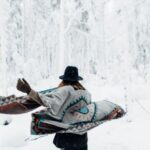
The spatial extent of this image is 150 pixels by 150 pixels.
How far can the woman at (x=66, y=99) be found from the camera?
14.7 ft

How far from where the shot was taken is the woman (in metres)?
4.48

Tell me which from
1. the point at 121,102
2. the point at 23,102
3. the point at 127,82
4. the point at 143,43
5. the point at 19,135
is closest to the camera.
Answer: the point at 23,102

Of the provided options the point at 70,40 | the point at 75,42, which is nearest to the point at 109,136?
the point at 70,40

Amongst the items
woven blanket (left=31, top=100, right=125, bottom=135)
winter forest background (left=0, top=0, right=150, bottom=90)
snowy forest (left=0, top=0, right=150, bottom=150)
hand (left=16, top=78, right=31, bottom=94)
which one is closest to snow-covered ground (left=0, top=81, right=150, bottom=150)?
woven blanket (left=31, top=100, right=125, bottom=135)

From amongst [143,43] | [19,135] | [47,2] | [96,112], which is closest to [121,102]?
[19,135]

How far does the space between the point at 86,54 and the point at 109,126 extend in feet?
88.0

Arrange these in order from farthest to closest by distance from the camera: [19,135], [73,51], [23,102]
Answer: [73,51], [19,135], [23,102]

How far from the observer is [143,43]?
32.5 metres

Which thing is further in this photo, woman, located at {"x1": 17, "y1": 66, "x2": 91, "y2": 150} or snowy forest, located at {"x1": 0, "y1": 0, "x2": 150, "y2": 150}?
snowy forest, located at {"x1": 0, "y1": 0, "x2": 150, "y2": 150}

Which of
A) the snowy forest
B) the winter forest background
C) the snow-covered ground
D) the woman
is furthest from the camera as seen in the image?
the winter forest background

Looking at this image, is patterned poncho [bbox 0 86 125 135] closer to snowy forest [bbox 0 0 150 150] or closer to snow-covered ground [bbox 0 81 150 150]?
snow-covered ground [bbox 0 81 150 150]

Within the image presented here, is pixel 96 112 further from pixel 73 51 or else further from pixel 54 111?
pixel 73 51

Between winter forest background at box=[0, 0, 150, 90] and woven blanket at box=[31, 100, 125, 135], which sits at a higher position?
woven blanket at box=[31, 100, 125, 135]

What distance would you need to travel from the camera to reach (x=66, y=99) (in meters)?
4.93
